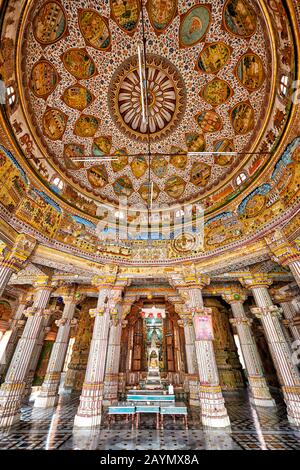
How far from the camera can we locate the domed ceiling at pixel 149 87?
24.2ft

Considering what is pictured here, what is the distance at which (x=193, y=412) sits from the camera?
9852 mm

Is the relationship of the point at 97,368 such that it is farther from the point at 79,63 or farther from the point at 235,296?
the point at 79,63

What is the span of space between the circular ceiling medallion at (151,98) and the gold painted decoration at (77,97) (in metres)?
1.02

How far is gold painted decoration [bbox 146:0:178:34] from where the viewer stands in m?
7.41

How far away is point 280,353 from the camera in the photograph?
29.6 feet

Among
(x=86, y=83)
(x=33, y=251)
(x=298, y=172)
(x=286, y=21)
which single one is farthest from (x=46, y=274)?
(x=286, y=21)

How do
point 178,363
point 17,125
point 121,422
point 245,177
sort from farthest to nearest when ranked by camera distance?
point 178,363, point 245,177, point 121,422, point 17,125

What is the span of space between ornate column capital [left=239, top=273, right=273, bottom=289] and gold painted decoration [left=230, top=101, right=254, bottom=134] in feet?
23.0

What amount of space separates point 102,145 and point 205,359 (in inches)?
448

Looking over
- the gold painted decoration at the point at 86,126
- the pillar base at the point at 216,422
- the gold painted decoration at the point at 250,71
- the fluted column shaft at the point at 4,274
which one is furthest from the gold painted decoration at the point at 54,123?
the pillar base at the point at 216,422

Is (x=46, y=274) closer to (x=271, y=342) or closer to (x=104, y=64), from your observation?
(x=104, y=64)

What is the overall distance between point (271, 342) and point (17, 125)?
1403 centimetres

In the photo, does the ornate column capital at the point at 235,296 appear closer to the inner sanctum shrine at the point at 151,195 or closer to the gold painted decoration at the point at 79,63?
the inner sanctum shrine at the point at 151,195

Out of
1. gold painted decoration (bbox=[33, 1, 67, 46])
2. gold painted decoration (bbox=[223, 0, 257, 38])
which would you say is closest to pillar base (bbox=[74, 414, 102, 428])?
gold painted decoration (bbox=[33, 1, 67, 46])
